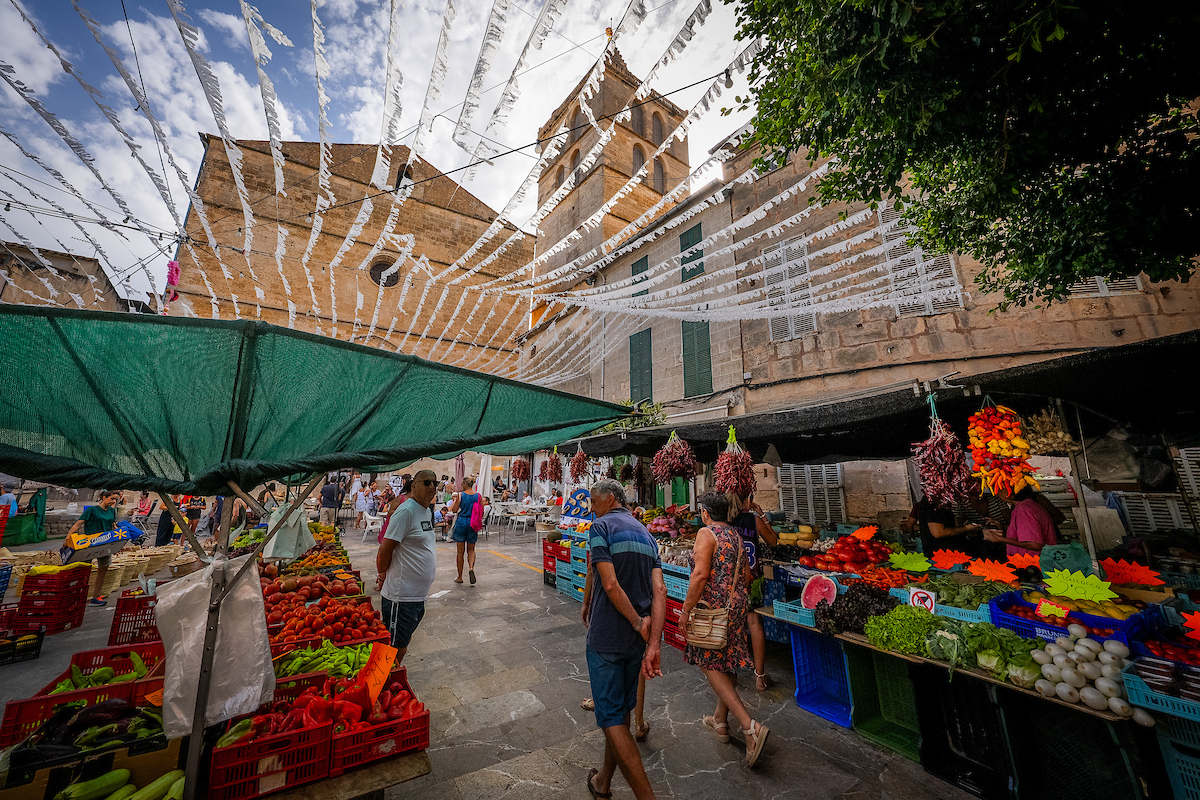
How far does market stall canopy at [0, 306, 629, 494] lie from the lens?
191 cm

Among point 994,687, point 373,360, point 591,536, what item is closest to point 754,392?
point 994,687

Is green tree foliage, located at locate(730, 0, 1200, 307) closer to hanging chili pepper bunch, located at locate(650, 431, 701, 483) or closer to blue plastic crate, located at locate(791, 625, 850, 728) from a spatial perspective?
hanging chili pepper bunch, located at locate(650, 431, 701, 483)

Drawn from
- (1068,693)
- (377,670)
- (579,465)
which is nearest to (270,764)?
(377,670)

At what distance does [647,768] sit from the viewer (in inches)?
117

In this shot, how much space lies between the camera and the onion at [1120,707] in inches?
91.7

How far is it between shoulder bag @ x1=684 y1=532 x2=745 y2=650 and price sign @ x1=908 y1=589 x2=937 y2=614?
1.64 m

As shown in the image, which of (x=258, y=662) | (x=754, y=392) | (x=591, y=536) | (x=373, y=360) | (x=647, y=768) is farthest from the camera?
(x=754, y=392)

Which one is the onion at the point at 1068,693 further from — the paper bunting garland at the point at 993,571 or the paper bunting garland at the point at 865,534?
the paper bunting garland at the point at 865,534

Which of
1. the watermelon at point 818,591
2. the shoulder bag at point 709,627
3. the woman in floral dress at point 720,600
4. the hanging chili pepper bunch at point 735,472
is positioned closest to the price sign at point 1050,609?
the watermelon at point 818,591

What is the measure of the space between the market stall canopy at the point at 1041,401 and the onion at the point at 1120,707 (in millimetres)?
2006

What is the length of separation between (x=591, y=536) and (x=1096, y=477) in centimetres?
529

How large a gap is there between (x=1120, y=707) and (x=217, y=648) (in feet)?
15.3

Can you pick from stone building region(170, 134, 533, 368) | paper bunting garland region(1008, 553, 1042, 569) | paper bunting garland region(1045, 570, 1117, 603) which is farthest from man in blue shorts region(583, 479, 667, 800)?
stone building region(170, 134, 533, 368)

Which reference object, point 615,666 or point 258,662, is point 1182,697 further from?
point 258,662
